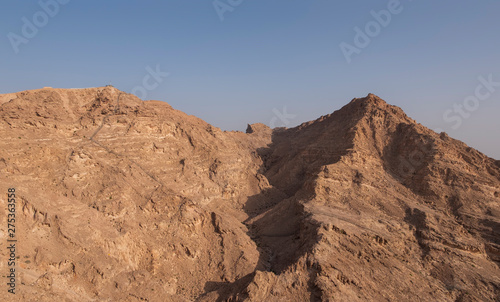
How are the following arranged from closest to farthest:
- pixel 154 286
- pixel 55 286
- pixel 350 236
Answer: pixel 55 286 < pixel 154 286 < pixel 350 236

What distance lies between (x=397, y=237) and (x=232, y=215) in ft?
53.4

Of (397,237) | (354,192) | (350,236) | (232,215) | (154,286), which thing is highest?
(354,192)

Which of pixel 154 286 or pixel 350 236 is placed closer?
pixel 154 286

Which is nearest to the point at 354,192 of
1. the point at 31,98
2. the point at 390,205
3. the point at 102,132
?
the point at 390,205

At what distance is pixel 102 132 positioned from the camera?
31.8 metres

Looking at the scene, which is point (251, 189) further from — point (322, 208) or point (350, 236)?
point (350, 236)

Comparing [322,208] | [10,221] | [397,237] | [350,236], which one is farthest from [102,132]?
[397,237]

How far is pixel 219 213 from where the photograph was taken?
3234 cm

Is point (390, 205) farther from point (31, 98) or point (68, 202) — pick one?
point (31, 98)

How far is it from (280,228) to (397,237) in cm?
1070

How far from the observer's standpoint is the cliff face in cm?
2169

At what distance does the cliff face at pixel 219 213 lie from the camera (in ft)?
71.2

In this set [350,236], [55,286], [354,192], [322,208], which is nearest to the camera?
[55,286]

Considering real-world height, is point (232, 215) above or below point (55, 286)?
above
